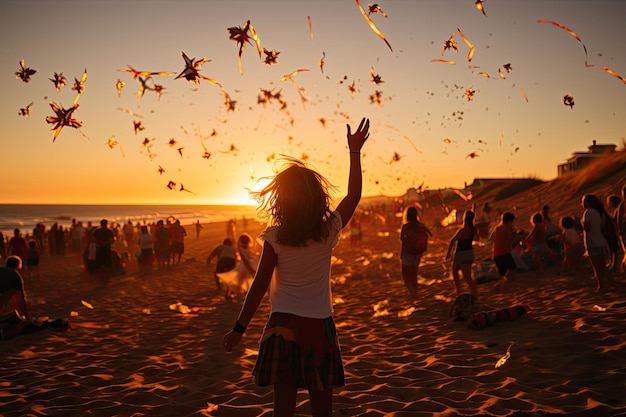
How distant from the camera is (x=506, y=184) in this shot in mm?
43969

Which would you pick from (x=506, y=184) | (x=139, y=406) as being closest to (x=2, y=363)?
(x=139, y=406)

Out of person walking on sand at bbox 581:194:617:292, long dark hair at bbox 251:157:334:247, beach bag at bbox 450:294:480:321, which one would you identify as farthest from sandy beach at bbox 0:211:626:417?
long dark hair at bbox 251:157:334:247

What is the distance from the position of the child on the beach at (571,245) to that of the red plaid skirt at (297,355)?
10.0 meters

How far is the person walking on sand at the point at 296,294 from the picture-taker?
2699 mm

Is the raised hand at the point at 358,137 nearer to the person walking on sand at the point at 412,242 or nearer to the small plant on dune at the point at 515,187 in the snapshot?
the person walking on sand at the point at 412,242

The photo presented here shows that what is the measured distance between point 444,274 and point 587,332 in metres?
7.04

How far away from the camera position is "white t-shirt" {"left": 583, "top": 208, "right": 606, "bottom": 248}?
28.0 ft

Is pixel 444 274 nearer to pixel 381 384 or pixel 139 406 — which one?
pixel 381 384

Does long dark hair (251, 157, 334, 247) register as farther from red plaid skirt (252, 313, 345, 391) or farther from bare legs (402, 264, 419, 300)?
bare legs (402, 264, 419, 300)

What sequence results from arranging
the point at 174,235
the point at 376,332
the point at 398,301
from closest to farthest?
the point at 376,332 → the point at 398,301 → the point at 174,235

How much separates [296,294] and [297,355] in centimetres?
35

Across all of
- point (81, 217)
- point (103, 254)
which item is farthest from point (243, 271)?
point (81, 217)

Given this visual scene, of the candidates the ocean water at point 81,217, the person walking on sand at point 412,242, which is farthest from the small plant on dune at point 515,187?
the person walking on sand at point 412,242

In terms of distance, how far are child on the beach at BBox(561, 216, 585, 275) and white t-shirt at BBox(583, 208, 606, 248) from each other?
2.35 metres
